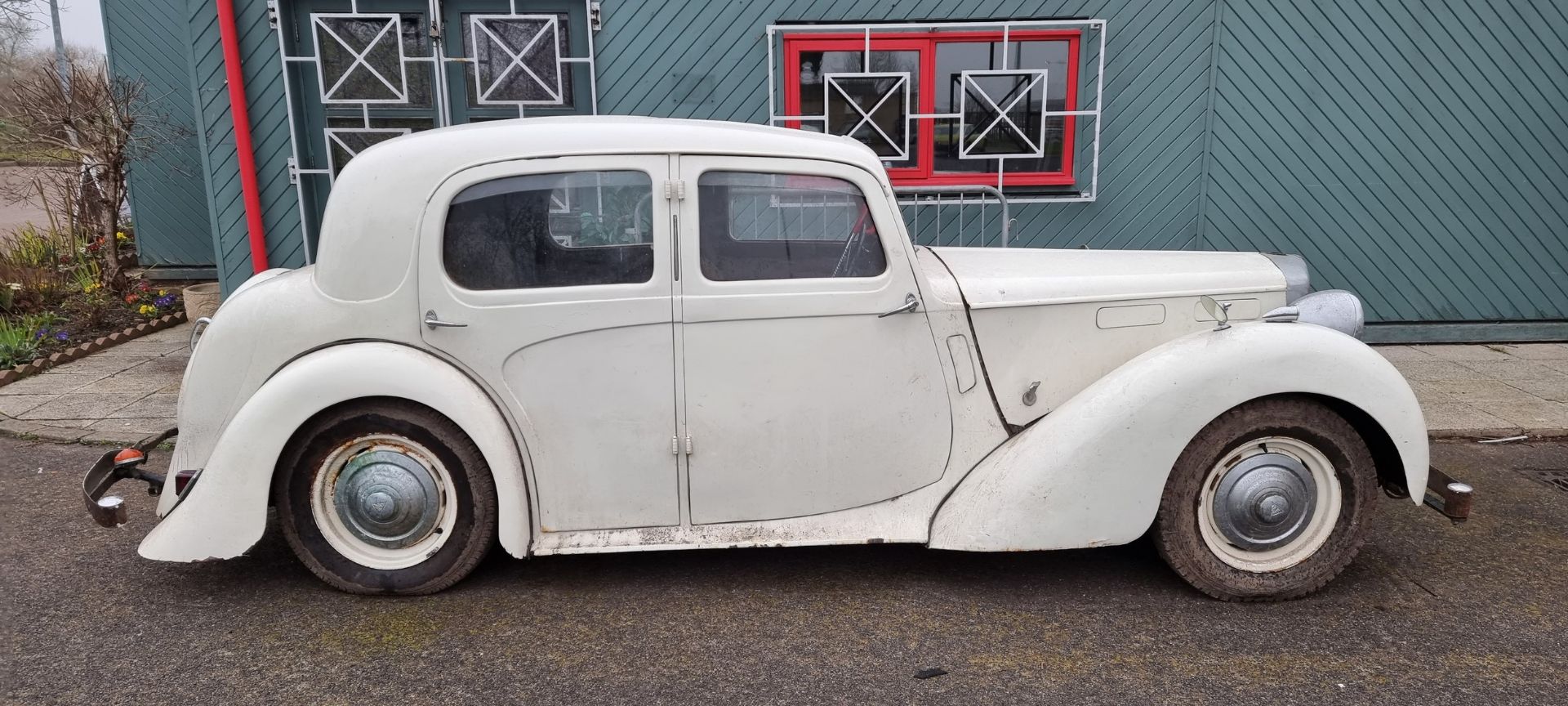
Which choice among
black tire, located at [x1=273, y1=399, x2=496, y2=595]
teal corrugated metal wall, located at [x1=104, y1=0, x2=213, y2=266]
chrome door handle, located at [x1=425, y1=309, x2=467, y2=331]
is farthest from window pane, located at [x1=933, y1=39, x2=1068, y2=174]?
teal corrugated metal wall, located at [x1=104, y1=0, x2=213, y2=266]

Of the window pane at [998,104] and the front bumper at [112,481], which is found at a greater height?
the window pane at [998,104]

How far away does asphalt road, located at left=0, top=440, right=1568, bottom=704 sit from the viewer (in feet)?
9.29

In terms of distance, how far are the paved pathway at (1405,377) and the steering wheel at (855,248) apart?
3801 millimetres

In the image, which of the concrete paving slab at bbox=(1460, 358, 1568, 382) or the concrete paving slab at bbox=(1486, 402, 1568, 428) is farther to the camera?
the concrete paving slab at bbox=(1460, 358, 1568, 382)

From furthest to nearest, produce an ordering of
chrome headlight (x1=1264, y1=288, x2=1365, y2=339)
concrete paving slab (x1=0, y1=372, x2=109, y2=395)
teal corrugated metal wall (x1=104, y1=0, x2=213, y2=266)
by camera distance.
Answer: teal corrugated metal wall (x1=104, y1=0, x2=213, y2=266), concrete paving slab (x1=0, y1=372, x2=109, y2=395), chrome headlight (x1=1264, y1=288, x2=1365, y2=339)

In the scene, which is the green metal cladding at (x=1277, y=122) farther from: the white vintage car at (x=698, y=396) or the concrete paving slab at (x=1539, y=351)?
the white vintage car at (x=698, y=396)

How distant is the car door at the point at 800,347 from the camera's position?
10.8 feet

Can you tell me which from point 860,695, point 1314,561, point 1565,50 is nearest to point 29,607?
point 860,695

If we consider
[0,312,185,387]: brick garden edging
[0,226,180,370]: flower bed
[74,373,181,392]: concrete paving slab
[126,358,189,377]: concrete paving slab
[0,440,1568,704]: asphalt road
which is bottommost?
[0,440,1568,704]: asphalt road

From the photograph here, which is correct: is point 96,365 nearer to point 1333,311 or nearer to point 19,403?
point 19,403

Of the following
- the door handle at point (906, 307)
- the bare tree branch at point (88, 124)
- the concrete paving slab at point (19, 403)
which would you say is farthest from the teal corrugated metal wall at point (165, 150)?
the door handle at point (906, 307)

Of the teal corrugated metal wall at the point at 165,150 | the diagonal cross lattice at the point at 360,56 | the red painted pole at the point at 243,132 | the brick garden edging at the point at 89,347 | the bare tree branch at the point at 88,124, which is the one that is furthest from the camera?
the teal corrugated metal wall at the point at 165,150

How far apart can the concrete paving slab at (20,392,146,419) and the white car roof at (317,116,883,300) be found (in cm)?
343

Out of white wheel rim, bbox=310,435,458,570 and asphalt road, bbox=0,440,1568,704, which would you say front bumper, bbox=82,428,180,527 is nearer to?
asphalt road, bbox=0,440,1568,704
